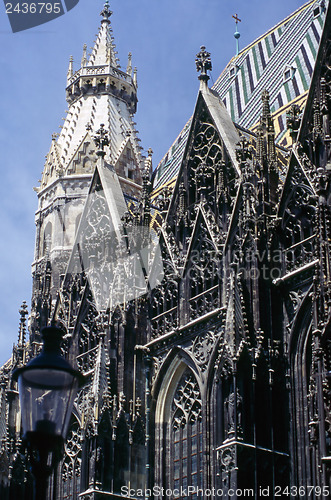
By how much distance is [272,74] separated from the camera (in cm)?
4084

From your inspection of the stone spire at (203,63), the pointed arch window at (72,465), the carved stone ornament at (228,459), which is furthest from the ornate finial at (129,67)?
the carved stone ornament at (228,459)

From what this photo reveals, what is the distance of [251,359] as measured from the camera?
74.4ft

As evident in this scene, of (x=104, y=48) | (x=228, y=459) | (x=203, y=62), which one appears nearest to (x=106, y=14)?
(x=104, y=48)

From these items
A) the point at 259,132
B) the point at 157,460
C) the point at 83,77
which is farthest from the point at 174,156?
the point at 157,460

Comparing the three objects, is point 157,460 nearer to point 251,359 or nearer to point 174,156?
point 251,359

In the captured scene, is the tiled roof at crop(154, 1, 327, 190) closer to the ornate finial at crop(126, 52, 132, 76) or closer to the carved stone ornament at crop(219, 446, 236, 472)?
the ornate finial at crop(126, 52, 132, 76)

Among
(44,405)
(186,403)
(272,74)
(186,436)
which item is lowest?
(44,405)

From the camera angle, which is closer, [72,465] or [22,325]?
[72,465]

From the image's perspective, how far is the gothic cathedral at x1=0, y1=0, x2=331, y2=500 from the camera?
2183 cm

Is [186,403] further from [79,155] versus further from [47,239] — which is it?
[79,155]

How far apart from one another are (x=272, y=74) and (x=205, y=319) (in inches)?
699

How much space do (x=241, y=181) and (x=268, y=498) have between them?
8942 millimetres

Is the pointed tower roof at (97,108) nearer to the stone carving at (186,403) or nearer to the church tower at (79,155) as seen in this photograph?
the church tower at (79,155)

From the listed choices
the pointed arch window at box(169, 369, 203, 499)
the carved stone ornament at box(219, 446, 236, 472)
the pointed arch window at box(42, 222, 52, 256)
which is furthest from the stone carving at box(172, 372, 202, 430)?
the pointed arch window at box(42, 222, 52, 256)
